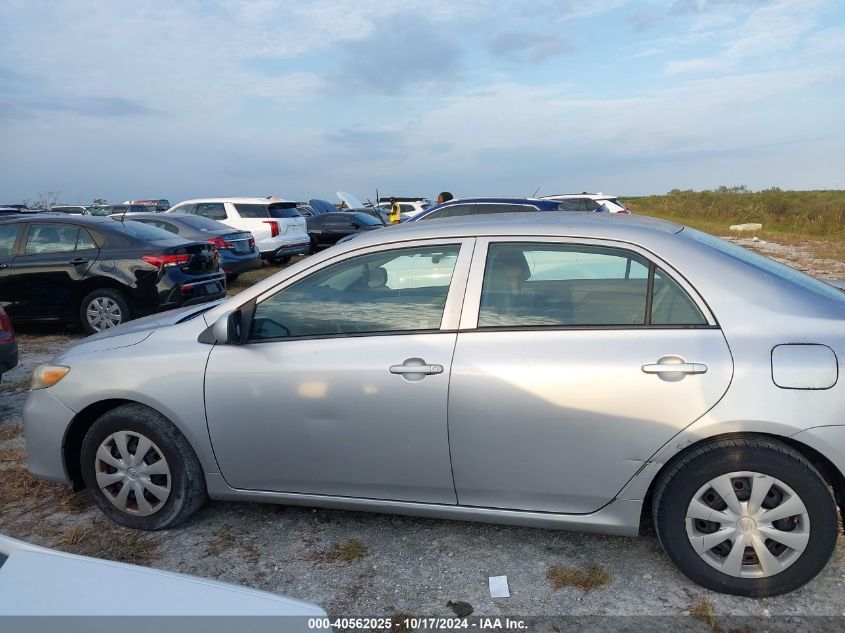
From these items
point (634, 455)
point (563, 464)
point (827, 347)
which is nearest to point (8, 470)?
point (563, 464)

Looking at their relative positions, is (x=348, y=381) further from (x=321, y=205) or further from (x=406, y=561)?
(x=321, y=205)

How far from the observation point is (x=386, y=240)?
10.3ft

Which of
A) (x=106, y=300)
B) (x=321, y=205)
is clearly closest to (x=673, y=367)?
(x=106, y=300)

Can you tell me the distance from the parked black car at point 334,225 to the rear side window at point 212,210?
4.05 m

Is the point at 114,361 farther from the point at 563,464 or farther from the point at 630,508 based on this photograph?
the point at 630,508

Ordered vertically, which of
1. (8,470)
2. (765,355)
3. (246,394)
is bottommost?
(8,470)

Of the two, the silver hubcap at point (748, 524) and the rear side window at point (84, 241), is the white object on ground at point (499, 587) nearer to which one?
the silver hubcap at point (748, 524)

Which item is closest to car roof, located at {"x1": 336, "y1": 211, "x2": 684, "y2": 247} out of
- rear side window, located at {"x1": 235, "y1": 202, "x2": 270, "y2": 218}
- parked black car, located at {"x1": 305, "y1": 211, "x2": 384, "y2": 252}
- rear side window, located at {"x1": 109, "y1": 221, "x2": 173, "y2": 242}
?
rear side window, located at {"x1": 109, "y1": 221, "x2": 173, "y2": 242}

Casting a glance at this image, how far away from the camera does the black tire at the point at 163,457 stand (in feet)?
10.6

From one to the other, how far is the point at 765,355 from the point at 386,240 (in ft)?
5.53

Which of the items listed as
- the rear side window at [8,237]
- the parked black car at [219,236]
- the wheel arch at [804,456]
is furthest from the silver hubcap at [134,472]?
the parked black car at [219,236]

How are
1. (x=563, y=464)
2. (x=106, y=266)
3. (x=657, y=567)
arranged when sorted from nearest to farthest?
(x=563, y=464), (x=657, y=567), (x=106, y=266)

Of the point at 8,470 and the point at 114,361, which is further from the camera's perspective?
the point at 8,470

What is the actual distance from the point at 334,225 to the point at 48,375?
51.7 ft
